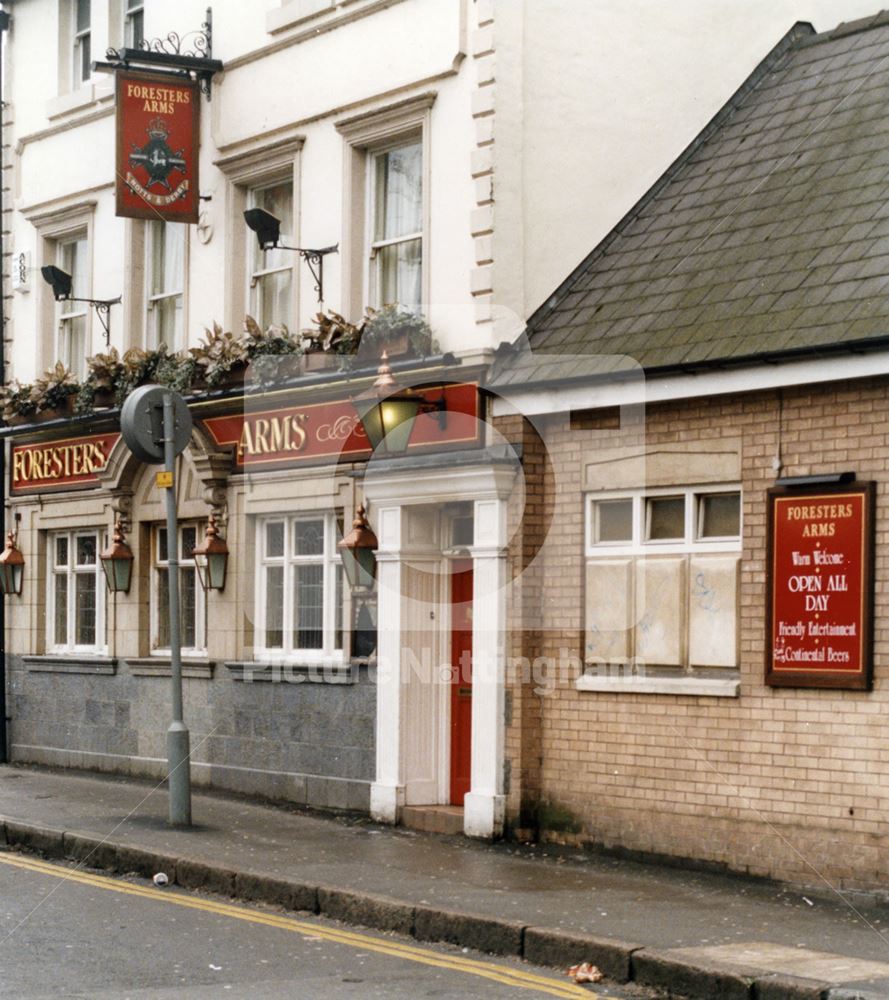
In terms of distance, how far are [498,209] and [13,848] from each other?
→ 264 inches

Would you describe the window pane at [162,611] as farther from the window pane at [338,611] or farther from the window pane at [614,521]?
the window pane at [614,521]

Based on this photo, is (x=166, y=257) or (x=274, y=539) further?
(x=166, y=257)

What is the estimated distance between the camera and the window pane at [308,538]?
17.5 metres

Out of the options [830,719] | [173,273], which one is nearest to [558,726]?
[830,719]

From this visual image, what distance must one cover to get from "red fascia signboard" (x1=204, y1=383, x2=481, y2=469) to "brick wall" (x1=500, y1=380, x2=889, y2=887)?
54 centimetres

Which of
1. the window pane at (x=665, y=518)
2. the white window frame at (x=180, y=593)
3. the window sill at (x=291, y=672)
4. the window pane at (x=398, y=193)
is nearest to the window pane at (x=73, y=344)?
the white window frame at (x=180, y=593)

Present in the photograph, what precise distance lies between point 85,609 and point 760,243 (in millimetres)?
10247

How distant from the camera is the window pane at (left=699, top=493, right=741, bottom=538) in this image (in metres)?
13.4

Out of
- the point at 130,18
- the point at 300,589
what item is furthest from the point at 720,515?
the point at 130,18

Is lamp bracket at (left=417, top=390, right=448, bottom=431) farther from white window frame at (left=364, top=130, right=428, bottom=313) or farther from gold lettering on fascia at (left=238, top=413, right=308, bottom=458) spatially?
gold lettering on fascia at (left=238, top=413, right=308, bottom=458)

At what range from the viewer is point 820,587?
12516 mm

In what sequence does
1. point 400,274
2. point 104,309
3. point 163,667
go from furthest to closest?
1. point 104,309
2. point 163,667
3. point 400,274

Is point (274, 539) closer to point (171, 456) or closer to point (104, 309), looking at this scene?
point (171, 456)

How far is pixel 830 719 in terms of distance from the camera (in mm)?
12422
